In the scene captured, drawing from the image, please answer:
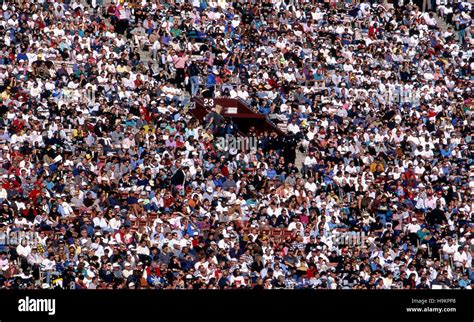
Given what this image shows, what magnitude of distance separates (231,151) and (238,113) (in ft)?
6.34

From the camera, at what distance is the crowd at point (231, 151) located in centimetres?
3519

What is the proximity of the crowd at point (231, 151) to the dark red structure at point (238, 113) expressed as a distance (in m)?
0.36

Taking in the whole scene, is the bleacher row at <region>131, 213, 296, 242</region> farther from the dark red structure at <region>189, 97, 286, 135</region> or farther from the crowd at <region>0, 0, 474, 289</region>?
the dark red structure at <region>189, 97, 286, 135</region>

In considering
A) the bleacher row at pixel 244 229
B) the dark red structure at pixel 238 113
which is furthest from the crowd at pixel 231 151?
the dark red structure at pixel 238 113

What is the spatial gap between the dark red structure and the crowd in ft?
1.17

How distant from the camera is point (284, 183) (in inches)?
1554

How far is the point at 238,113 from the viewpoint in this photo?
42062mm

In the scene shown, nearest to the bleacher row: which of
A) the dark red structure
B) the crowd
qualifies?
the crowd

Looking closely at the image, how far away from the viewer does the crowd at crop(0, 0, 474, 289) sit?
35188 millimetres

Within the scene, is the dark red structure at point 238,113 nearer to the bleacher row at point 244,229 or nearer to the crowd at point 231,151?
the crowd at point 231,151

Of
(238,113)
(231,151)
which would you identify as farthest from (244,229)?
(238,113)

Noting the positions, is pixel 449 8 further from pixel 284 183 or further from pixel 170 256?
pixel 170 256

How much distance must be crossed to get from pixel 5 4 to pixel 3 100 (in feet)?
15.4

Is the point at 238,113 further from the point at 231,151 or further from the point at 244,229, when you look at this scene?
the point at 244,229
